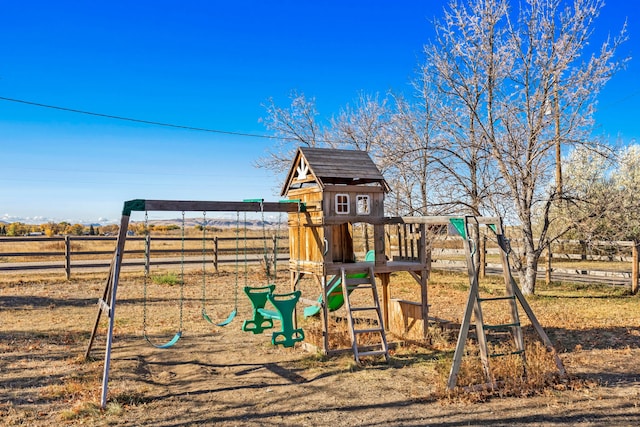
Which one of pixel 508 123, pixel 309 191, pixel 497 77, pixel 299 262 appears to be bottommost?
pixel 299 262

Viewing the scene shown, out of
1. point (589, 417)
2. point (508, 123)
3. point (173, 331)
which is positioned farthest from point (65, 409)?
point (508, 123)

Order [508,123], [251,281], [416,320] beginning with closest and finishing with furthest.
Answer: [416,320]
[508,123]
[251,281]

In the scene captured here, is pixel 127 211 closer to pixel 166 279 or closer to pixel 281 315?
pixel 281 315

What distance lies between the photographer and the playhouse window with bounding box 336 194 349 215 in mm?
9500

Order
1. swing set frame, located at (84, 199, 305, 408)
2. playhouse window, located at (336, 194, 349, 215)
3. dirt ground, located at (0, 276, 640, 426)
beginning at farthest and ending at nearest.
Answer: playhouse window, located at (336, 194, 349, 215) → swing set frame, located at (84, 199, 305, 408) → dirt ground, located at (0, 276, 640, 426)

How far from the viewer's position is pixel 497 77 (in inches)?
578

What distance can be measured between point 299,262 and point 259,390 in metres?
3.46

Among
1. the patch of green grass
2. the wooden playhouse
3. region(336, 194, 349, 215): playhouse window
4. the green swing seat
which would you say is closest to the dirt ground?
the green swing seat

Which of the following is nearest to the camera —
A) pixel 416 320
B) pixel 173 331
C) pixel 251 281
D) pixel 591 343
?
pixel 591 343

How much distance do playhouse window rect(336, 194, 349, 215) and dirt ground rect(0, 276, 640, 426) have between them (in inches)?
105

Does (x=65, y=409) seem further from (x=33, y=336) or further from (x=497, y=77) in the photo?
(x=497, y=77)

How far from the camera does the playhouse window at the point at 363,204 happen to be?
32.1 ft

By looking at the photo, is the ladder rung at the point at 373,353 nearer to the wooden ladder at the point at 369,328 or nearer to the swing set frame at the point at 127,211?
the wooden ladder at the point at 369,328

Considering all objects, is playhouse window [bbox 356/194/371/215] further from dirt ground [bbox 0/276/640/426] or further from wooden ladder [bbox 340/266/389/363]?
dirt ground [bbox 0/276/640/426]
